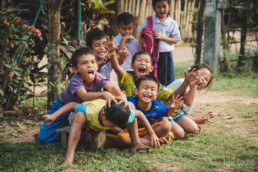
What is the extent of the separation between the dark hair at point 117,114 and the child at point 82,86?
21 centimetres

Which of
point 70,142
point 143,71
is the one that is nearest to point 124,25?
point 143,71

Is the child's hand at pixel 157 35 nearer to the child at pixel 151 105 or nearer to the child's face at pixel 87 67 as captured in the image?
the child at pixel 151 105

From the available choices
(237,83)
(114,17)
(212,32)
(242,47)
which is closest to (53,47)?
(114,17)

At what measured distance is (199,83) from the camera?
375cm

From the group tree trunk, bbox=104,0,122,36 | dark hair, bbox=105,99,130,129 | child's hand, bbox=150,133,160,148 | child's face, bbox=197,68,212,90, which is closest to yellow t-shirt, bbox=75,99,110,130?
dark hair, bbox=105,99,130,129

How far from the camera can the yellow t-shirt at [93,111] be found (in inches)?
116

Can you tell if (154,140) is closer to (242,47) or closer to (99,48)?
(99,48)

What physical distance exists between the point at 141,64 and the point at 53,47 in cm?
126

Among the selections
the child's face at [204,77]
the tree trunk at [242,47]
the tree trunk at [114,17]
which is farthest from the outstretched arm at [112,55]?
the tree trunk at [242,47]

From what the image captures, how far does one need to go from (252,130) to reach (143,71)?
1.63 metres

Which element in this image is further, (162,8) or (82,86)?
(162,8)

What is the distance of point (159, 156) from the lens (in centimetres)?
299

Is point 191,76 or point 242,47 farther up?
point 242,47

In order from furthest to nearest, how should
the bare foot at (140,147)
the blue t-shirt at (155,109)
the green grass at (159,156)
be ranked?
the blue t-shirt at (155,109)
the bare foot at (140,147)
the green grass at (159,156)
